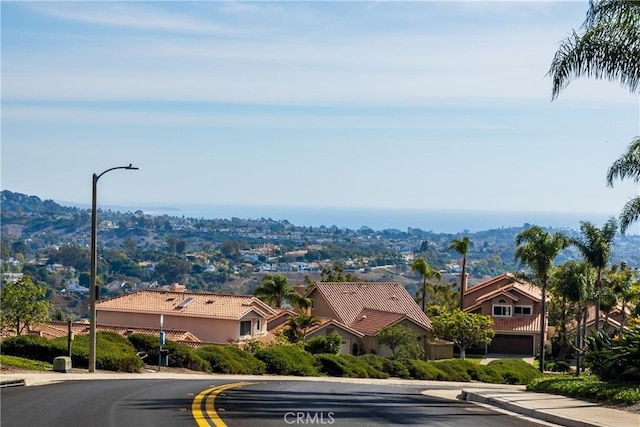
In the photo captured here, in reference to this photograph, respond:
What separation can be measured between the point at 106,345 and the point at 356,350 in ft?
111

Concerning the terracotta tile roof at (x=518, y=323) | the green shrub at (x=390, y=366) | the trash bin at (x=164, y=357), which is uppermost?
the trash bin at (x=164, y=357)

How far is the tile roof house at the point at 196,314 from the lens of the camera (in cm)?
5909

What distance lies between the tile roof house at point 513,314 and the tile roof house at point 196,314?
19.7m

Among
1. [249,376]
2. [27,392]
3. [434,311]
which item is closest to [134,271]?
[434,311]

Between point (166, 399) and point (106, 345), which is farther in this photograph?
point (106, 345)

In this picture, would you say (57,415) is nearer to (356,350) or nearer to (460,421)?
(460,421)

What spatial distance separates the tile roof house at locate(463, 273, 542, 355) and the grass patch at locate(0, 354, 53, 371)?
160 feet

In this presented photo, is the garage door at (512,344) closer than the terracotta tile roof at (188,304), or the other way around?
the terracotta tile roof at (188,304)

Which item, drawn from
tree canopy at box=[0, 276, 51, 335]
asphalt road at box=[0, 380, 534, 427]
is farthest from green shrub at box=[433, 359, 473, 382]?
tree canopy at box=[0, 276, 51, 335]

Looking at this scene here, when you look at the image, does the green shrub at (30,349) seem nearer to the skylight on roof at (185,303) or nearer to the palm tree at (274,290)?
the skylight on roof at (185,303)

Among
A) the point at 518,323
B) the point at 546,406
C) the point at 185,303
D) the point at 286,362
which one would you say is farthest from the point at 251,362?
the point at 518,323

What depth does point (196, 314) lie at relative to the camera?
5988 centimetres

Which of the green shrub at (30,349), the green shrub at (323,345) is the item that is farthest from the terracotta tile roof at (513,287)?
the green shrub at (30,349)

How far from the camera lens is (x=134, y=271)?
185m
